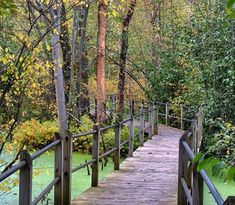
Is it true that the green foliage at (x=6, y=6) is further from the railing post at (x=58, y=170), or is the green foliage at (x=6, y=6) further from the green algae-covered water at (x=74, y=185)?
the green algae-covered water at (x=74, y=185)

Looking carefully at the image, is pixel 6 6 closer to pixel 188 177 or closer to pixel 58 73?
pixel 188 177

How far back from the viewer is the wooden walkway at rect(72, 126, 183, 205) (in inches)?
224

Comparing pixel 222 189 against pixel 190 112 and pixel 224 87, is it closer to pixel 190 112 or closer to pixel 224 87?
pixel 224 87

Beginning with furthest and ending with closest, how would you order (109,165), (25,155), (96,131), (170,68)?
(170,68) < (109,165) < (96,131) < (25,155)

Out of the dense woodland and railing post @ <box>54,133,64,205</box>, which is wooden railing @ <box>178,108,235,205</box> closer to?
railing post @ <box>54,133,64,205</box>

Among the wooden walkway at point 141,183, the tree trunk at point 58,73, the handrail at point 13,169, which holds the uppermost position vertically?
the tree trunk at point 58,73

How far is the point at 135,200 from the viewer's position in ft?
18.7

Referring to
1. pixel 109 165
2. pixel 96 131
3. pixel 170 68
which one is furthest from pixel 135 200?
pixel 170 68

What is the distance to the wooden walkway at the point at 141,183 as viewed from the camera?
570cm

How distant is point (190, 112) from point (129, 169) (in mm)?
8967

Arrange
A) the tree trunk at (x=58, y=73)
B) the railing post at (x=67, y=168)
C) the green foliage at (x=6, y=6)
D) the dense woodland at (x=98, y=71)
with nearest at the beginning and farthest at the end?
the green foliage at (x=6, y=6)
the railing post at (x=67, y=168)
the tree trunk at (x=58, y=73)
the dense woodland at (x=98, y=71)

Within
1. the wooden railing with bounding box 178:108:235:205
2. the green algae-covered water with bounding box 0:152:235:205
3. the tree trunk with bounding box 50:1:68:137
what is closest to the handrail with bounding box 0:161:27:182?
the wooden railing with bounding box 178:108:235:205

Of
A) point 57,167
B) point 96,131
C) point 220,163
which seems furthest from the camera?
point 96,131

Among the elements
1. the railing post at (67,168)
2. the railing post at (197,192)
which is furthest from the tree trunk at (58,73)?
the railing post at (197,192)
